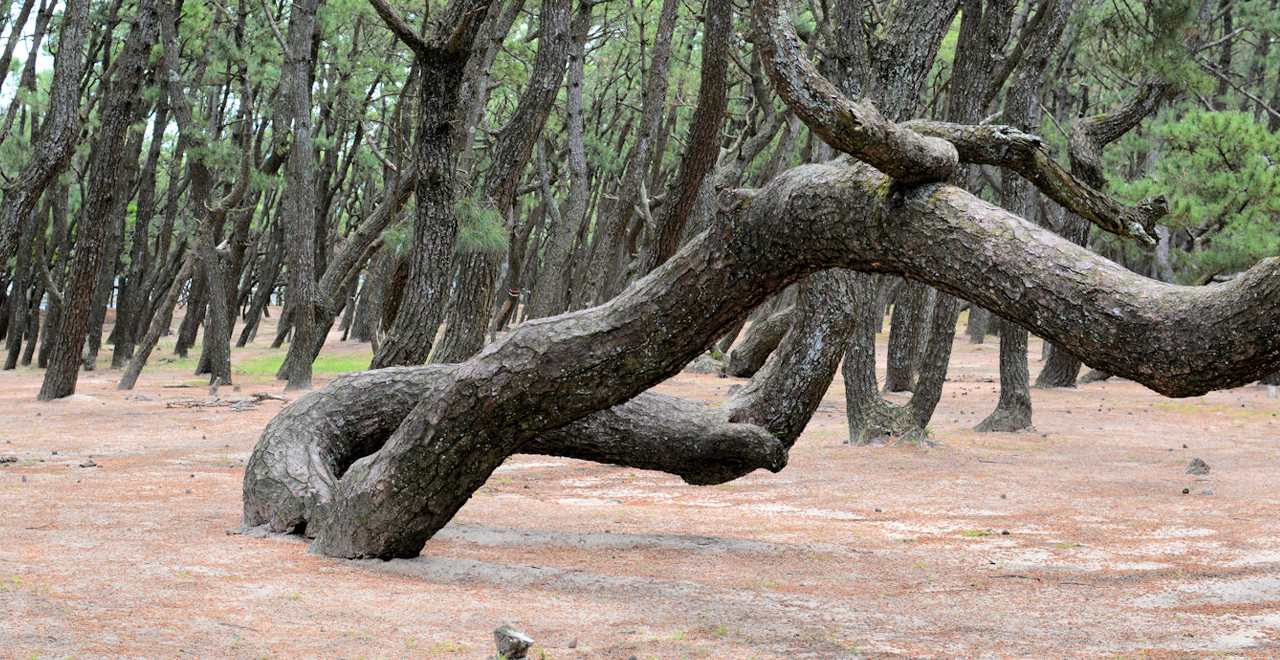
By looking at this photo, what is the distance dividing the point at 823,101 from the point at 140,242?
1994cm

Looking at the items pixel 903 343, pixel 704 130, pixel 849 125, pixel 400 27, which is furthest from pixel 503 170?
pixel 903 343

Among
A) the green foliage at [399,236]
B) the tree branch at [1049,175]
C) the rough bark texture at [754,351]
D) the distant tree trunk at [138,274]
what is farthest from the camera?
the distant tree trunk at [138,274]

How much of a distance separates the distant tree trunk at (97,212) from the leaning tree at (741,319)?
852cm

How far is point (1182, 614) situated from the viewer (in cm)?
373

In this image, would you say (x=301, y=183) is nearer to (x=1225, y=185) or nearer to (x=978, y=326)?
(x=1225, y=185)

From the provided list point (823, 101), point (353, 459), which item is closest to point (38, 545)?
point (353, 459)

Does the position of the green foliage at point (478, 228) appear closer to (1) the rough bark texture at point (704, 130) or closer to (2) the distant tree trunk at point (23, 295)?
(1) the rough bark texture at point (704, 130)

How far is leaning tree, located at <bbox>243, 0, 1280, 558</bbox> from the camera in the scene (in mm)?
2930

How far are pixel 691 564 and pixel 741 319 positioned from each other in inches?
47.5

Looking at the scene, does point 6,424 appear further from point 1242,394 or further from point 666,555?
point 1242,394

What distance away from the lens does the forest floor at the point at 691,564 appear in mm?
3215

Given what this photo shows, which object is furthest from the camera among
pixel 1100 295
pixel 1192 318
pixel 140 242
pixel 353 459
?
pixel 140 242

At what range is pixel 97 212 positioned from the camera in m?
12.1

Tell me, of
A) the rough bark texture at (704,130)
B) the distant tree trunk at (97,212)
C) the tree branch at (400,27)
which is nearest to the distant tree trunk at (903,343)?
the rough bark texture at (704,130)
